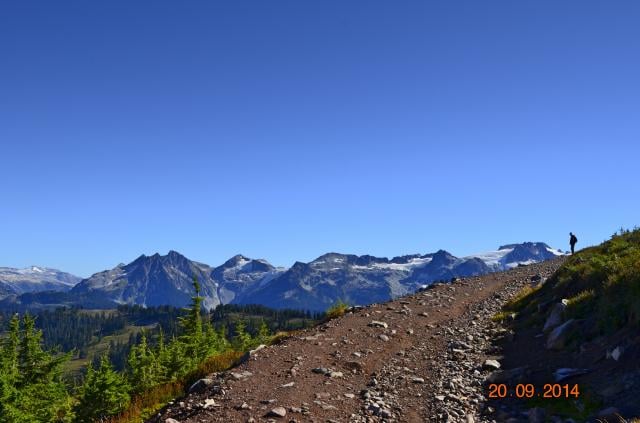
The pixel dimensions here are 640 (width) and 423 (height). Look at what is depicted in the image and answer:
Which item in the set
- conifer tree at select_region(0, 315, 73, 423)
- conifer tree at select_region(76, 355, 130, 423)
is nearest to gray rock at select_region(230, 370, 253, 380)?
conifer tree at select_region(76, 355, 130, 423)

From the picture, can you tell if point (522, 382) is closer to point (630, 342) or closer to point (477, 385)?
point (477, 385)

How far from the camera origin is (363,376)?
624 inches

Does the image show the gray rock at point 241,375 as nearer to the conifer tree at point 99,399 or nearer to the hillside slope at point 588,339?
the hillside slope at point 588,339

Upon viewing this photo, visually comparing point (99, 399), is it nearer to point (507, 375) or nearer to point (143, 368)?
point (143, 368)

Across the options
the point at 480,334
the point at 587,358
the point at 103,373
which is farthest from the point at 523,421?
the point at 103,373

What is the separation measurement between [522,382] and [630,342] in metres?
3.27

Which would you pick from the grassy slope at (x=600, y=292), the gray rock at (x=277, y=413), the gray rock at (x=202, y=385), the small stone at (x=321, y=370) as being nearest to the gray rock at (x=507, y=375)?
the grassy slope at (x=600, y=292)

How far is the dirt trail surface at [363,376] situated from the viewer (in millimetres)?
12570

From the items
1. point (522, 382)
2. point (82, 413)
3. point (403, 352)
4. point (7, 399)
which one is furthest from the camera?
point (82, 413)

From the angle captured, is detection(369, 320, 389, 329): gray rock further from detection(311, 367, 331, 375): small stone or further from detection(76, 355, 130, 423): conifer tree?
detection(76, 355, 130, 423): conifer tree

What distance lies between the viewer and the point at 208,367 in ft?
62.8
